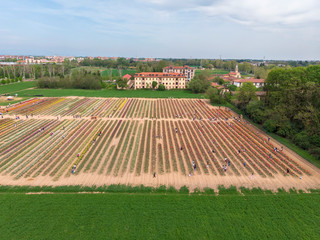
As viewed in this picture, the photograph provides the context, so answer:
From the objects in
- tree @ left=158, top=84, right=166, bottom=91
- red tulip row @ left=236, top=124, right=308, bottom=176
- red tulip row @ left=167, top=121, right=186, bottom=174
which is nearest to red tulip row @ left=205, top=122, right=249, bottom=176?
red tulip row @ left=236, top=124, right=308, bottom=176

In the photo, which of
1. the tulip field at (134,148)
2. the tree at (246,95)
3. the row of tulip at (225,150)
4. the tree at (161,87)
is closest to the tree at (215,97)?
the tree at (246,95)

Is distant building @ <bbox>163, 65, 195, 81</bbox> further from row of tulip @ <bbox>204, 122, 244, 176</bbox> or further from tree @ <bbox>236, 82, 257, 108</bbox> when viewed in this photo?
row of tulip @ <bbox>204, 122, 244, 176</bbox>

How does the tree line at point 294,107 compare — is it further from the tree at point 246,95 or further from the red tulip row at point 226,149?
Answer: the red tulip row at point 226,149

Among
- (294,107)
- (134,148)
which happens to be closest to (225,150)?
(134,148)

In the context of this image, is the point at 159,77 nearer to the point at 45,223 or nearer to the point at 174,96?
the point at 174,96

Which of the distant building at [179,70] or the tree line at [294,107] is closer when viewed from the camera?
the tree line at [294,107]

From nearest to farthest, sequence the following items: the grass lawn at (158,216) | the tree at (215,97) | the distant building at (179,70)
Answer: the grass lawn at (158,216)
the tree at (215,97)
the distant building at (179,70)

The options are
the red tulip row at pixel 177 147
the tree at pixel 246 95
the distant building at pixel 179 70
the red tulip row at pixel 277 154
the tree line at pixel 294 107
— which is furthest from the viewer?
the distant building at pixel 179 70
